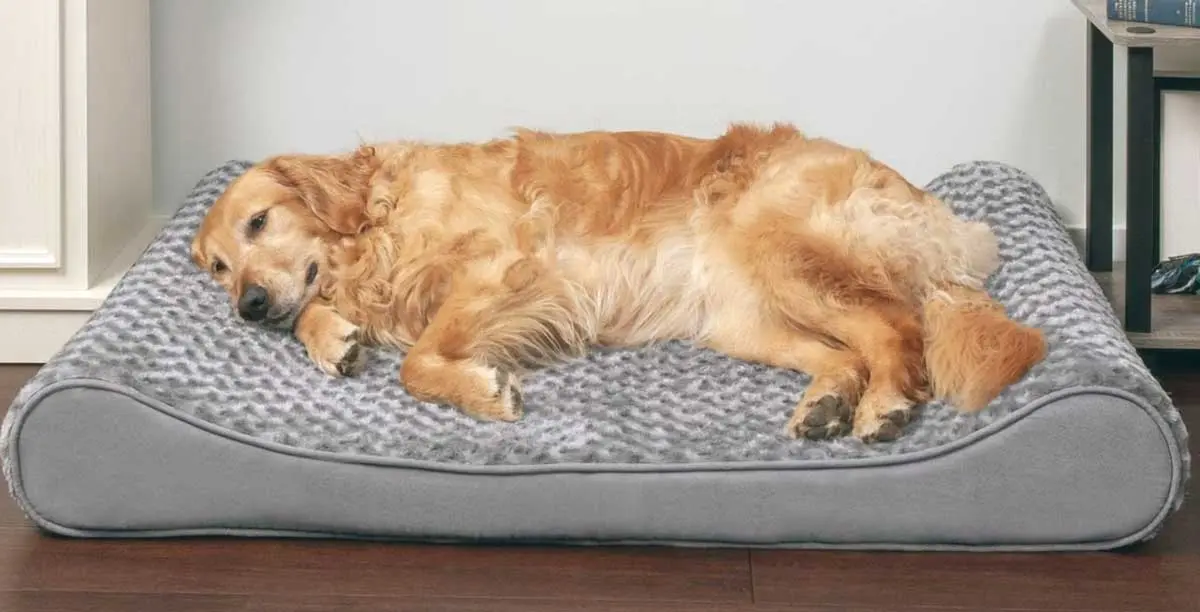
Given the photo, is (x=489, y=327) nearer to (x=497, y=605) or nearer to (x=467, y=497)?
(x=467, y=497)

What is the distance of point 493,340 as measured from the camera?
9.66 feet

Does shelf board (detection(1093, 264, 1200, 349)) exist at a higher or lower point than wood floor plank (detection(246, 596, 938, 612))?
higher

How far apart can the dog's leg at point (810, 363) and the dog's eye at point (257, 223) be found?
954mm

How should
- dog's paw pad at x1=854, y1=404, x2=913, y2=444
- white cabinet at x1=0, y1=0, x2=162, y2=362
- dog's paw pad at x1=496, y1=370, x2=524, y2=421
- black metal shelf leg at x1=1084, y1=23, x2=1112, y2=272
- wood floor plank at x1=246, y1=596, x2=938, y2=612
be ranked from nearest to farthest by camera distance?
wood floor plank at x1=246, y1=596, x2=938, y2=612
dog's paw pad at x1=854, y1=404, x2=913, y2=444
dog's paw pad at x1=496, y1=370, x2=524, y2=421
white cabinet at x1=0, y1=0, x2=162, y2=362
black metal shelf leg at x1=1084, y1=23, x2=1112, y2=272

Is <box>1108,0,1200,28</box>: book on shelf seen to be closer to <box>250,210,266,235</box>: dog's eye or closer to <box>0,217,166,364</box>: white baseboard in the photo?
<box>250,210,266,235</box>: dog's eye

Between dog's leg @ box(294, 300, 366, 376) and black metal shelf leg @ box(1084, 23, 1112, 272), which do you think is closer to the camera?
dog's leg @ box(294, 300, 366, 376)

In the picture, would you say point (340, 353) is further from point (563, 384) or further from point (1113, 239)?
point (1113, 239)

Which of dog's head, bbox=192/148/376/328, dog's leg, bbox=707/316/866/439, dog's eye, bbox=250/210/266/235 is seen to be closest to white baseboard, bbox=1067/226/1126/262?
dog's leg, bbox=707/316/866/439

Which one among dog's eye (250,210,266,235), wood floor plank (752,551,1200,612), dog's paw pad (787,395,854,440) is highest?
dog's eye (250,210,266,235)

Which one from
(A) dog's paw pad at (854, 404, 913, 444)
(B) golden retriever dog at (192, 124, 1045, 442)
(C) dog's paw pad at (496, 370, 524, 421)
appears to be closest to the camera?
(A) dog's paw pad at (854, 404, 913, 444)

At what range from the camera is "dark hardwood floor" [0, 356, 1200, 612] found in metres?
2.27

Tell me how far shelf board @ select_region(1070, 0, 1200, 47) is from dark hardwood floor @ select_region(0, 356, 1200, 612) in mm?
1110

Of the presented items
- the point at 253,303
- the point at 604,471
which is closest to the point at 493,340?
the point at 253,303

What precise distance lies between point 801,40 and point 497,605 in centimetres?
205
